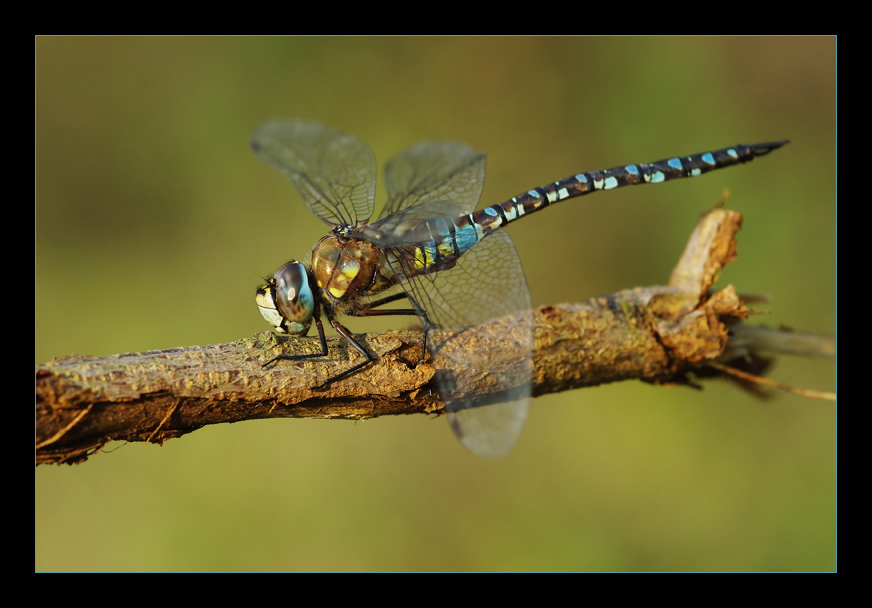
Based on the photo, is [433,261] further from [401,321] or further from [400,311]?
[401,321]

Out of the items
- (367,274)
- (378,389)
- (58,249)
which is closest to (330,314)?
(367,274)

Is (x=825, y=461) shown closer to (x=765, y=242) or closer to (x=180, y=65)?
(x=765, y=242)

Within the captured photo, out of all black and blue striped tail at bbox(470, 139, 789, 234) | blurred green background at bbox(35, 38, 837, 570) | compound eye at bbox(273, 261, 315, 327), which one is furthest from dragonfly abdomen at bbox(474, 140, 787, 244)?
blurred green background at bbox(35, 38, 837, 570)

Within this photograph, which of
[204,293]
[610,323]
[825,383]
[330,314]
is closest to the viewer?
[610,323]

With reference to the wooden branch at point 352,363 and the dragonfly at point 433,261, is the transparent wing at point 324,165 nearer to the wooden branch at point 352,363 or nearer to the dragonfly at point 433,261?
the dragonfly at point 433,261

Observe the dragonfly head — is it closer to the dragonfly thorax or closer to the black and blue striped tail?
the dragonfly thorax
